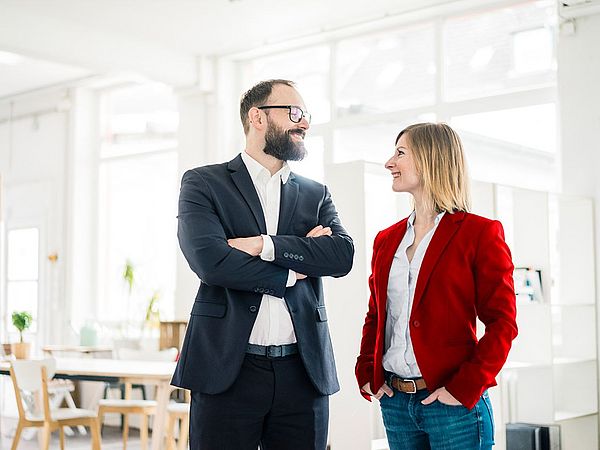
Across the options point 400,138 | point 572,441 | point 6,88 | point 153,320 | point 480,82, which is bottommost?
point 572,441

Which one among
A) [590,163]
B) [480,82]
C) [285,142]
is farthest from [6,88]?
[285,142]

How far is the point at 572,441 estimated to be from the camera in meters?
5.12

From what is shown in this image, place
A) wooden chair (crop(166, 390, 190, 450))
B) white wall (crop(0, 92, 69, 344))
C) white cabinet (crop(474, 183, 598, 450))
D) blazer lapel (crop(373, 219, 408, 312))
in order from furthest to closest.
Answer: white wall (crop(0, 92, 69, 344)) → wooden chair (crop(166, 390, 190, 450)) → white cabinet (crop(474, 183, 598, 450)) → blazer lapel (crop(373, 219, 408, 312))

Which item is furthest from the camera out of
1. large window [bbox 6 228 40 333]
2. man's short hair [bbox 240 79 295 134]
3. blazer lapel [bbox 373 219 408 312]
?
large window [bbox 6 228 40 333]

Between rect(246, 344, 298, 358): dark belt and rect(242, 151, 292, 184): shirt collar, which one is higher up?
rect(242, 151, 292, 184): shirt collar

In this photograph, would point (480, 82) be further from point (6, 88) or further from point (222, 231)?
point (6, 88)

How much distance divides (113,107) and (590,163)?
508 centimetres

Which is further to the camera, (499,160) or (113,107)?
(113,107)

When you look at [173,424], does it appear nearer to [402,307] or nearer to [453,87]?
[453,87]

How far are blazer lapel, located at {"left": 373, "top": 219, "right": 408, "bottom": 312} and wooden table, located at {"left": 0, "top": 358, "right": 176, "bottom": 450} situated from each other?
2834mm

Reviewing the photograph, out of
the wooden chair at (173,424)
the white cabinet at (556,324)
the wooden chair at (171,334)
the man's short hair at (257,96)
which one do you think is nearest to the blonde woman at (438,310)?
the man's short hair at (257,96)

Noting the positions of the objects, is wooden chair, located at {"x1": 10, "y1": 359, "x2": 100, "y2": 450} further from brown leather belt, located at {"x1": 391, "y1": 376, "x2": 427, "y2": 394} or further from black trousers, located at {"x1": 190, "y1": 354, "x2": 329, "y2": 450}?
brown leather belt, located at {"x1": 391, "y1": 376, "x2": 427, "y2": 394}

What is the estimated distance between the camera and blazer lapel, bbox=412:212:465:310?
2.32 metres

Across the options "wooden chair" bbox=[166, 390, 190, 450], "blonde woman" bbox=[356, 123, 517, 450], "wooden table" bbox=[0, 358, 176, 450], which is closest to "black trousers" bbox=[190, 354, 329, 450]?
"blonde woman" bbox=[356, 123, 517, 450]
